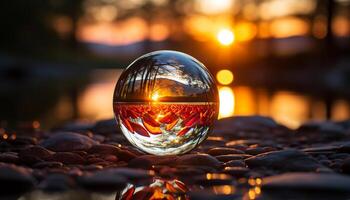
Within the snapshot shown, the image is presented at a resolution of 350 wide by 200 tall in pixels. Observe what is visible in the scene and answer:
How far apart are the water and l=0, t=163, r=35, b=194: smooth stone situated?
2.45 feet

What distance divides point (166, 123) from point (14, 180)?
0.93 metres

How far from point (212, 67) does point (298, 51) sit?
6.77m

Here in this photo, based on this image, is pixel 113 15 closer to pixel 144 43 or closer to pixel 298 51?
pixel 144 43

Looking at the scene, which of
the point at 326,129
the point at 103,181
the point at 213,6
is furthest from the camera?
the point at 213,6

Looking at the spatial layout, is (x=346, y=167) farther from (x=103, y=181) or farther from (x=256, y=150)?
(x=103, y=181)

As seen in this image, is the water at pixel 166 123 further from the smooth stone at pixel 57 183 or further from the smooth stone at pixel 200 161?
the smooth stone at pixel 57 183

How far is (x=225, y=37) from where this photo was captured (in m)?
37.3

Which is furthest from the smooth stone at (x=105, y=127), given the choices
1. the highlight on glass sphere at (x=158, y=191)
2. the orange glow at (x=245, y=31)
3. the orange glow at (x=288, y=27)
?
the orange glow at (x=245, y=31)

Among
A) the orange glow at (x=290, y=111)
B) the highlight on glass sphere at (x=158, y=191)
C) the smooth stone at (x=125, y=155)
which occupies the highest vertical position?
the smooth stone at (x=125, y=155)

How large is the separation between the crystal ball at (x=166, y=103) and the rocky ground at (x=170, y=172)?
117mm

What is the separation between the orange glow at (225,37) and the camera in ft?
118

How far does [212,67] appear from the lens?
35.1 meters

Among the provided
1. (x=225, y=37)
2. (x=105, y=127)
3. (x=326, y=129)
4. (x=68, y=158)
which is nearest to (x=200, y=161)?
(x=68, y=158)

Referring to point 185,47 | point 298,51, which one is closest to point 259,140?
point 298,51
